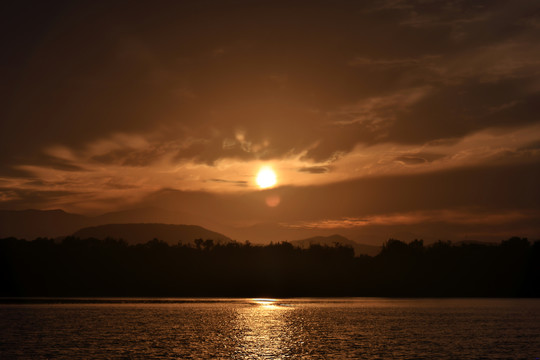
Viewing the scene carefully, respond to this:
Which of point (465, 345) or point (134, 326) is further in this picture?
point (134, 326)

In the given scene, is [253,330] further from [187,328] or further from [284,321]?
[284,321]

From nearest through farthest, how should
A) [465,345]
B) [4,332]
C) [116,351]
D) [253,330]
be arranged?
[116,351] < [465,345] < [4,332] < [253,330]

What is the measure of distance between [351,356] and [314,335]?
28.7 metres

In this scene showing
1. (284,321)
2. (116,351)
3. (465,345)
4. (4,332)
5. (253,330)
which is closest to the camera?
(116,351)

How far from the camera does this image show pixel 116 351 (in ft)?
245

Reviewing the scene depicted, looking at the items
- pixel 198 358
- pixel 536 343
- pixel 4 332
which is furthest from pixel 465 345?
pixel 4 332

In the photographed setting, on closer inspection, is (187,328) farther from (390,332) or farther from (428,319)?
(428,319)

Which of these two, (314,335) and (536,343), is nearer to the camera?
(536,343)

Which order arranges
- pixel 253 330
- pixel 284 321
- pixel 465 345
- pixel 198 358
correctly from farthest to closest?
pixel 284 321
pixel 253 330
pixel 465 345
pixel 198 358

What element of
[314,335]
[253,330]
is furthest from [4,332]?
[314,335]

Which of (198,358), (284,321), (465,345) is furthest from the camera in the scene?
(284,321)

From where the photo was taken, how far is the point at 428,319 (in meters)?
137

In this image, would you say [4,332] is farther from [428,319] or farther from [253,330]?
[428,319]

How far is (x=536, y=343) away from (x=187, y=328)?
60804 millimetres
